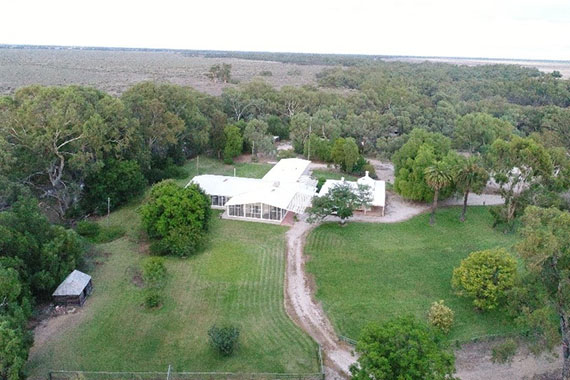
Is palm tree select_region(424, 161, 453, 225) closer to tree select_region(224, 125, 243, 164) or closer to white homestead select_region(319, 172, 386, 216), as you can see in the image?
white homestead select_region(319, 172, 386, 216)

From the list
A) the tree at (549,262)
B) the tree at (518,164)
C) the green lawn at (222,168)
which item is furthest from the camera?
the green lawn at (222,168)

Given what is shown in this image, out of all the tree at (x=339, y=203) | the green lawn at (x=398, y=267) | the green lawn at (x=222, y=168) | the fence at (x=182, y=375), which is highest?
the tree at (x=339, y=203)

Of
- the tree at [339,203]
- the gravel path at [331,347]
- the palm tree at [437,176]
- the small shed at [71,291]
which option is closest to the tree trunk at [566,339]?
the gravel path at [331,347]

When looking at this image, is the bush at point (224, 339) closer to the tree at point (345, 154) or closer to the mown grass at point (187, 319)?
the mown grass at point (187, 319)

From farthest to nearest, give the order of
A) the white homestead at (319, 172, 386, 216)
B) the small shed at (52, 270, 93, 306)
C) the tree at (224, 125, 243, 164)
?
the tree at (224, 125, 243, 164) → the white homestead at (319, 172, 386, 216) → the small shed at (52, 270, 93, 306)

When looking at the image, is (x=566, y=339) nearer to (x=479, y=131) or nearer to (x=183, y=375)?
(x=183, y=375)

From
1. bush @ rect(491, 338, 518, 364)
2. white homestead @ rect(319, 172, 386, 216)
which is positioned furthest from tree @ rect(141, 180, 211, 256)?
bush @ rect(491, 338, 518, 364)
